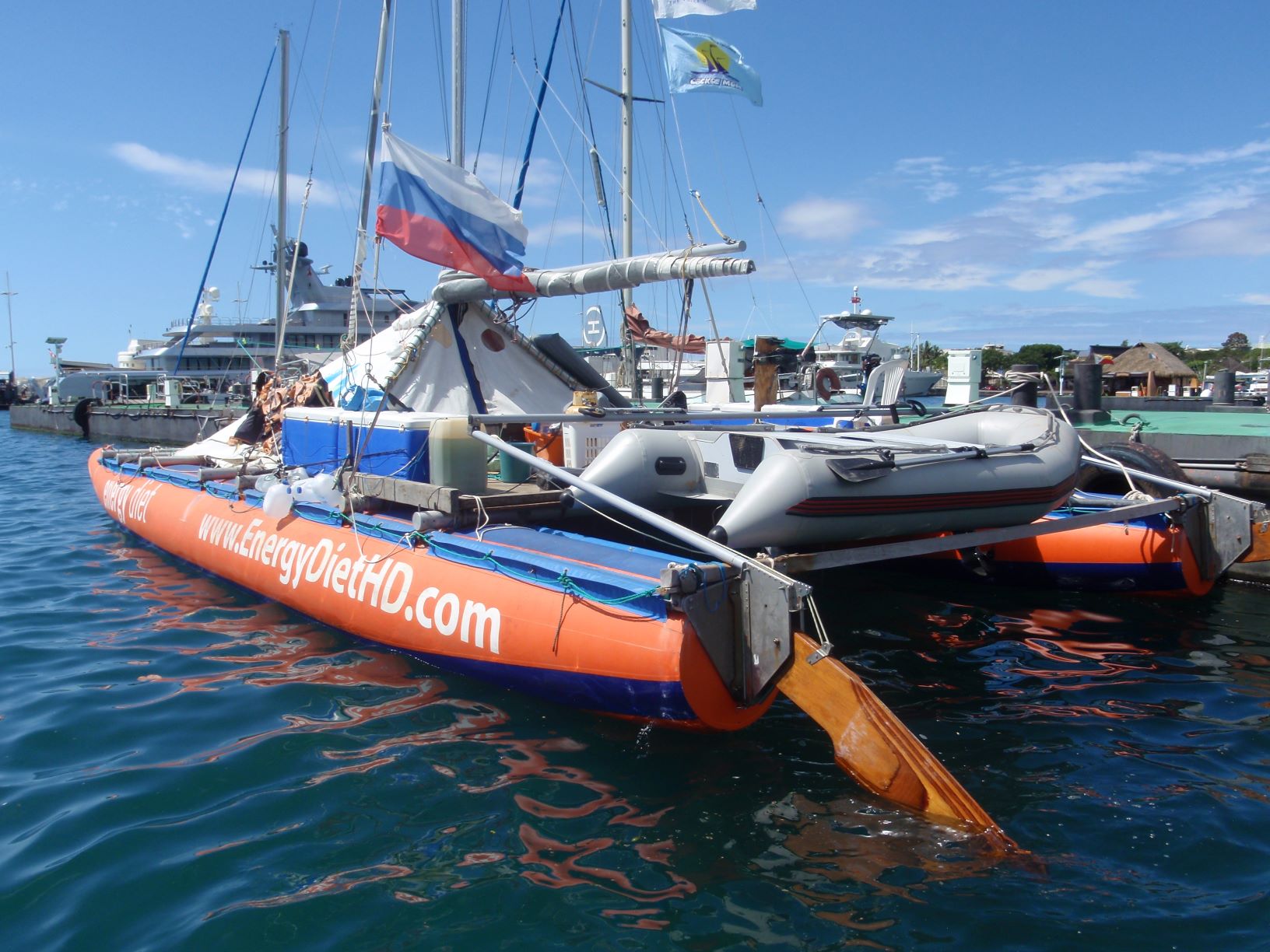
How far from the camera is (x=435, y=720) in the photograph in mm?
5793

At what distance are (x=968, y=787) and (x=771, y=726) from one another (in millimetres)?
1275

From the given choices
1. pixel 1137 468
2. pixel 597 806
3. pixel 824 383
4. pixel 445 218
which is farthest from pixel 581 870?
pixel 824 383

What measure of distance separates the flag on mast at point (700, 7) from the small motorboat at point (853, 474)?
9.70 m

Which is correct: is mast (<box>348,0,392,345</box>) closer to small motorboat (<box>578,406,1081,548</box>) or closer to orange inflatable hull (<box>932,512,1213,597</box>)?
small motorboat (<box>578,406,1081,548</box>)

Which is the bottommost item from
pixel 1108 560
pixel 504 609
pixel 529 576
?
pixel 1108 560

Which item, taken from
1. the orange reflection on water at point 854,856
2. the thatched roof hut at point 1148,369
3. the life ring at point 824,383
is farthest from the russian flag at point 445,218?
the thatched roof hut at point 1148,369

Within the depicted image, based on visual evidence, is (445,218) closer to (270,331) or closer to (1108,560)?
(1108,560)

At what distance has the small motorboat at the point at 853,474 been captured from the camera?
19.2ft

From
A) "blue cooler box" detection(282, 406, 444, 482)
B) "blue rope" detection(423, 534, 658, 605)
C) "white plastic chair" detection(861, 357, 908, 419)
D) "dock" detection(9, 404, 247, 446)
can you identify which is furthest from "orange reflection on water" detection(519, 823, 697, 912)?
"dock" detection(9, 404, 247, 446)

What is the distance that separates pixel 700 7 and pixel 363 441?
10423mm

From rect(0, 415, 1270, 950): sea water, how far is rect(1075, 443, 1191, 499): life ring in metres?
2.26

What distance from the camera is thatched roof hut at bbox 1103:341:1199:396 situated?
32.8 metres

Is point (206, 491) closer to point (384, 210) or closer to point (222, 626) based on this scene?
point (222, 626)

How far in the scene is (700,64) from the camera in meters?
15.0
